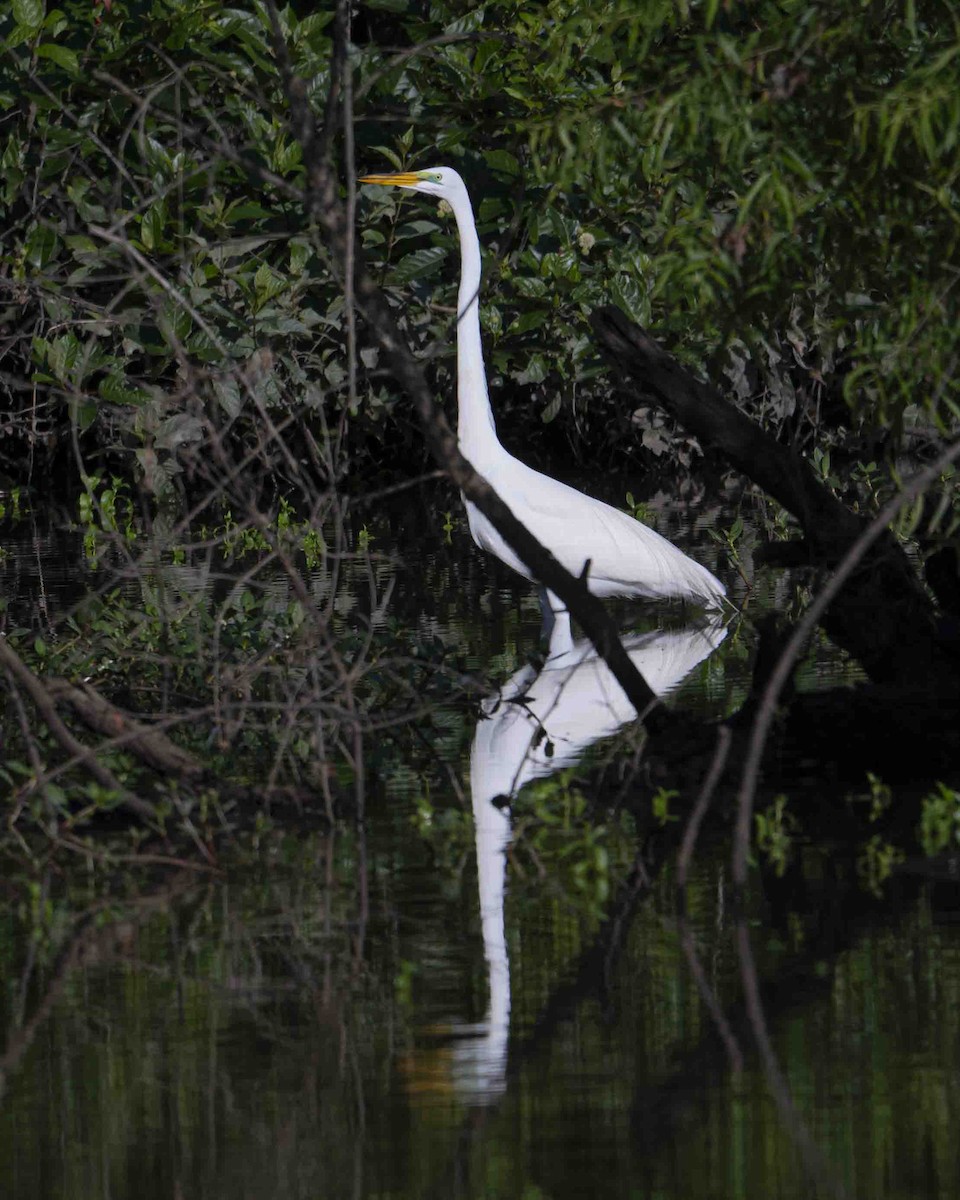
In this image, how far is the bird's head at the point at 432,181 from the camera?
10.2 meters

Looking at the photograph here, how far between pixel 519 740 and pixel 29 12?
831cm

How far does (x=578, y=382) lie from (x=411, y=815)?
9358 mm

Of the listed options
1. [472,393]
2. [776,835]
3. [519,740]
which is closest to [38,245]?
[472,393]

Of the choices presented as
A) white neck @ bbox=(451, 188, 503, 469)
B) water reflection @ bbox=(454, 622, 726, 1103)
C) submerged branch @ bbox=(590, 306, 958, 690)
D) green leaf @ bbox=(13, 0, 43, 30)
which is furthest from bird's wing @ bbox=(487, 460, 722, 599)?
green leaf @ bbox=(13, 0, 43, 30)

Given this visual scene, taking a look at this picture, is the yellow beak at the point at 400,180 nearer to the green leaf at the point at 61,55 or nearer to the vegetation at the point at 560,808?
the vegetation at the point at 560,808

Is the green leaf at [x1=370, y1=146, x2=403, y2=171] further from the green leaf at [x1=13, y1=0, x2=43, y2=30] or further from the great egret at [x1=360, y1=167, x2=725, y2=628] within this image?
the great egret at [x1=360, y1=167, x2=725, y2=628]

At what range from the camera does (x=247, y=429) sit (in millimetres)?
15516

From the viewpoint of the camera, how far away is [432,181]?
1033 centimetres

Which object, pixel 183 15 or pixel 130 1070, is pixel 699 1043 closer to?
pixel 130 1070

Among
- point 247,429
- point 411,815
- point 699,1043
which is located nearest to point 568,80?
point 247,429

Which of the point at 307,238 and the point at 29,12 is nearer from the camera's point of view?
the point at 307,238

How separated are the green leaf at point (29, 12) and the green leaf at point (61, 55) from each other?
170mm

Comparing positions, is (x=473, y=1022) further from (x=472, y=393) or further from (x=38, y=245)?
(x=38, y=245)

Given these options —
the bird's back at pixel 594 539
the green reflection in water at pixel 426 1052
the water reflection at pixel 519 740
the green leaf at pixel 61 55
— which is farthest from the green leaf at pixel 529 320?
the green reflection in water at pixel 426 1052
